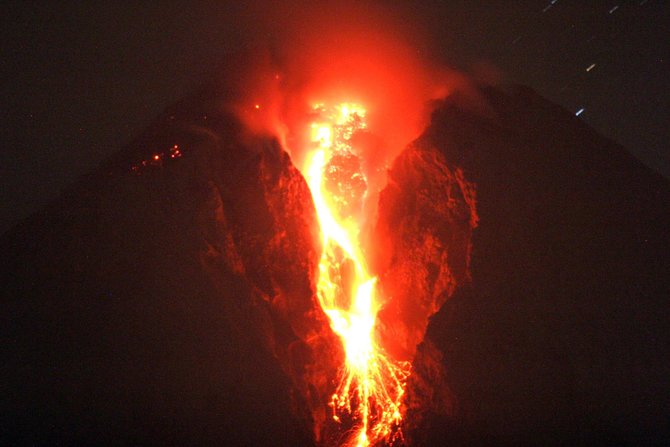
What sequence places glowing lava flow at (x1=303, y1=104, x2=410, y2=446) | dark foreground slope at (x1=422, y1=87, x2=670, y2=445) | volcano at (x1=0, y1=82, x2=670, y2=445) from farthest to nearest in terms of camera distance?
1. glowing lava flow at (x1=303, y1=104, x2=410, y2=446)
2. dark foreground slope at (x1=422, y1=87, x2=670, y2=445)
3. volcano at (x1=0, y1=82, x2=670, y2=445)

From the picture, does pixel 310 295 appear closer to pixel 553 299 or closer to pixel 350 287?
pixel 350 287

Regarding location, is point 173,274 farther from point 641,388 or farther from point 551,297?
point 641,388

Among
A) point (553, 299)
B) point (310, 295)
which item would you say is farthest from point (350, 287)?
point (553, 299)

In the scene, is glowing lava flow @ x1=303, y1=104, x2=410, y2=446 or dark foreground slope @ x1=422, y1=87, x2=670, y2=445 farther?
glowing lava flow @ x1=303, y1=104, x2=410, y2=446

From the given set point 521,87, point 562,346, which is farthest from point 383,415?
point 521,87

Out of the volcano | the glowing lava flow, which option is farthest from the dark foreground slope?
the glowing lava flow

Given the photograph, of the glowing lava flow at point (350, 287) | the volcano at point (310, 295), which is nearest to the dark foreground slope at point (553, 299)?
the volcano at point (310, 295)

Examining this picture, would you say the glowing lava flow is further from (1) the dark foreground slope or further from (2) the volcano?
(1) the dark foreground slope
